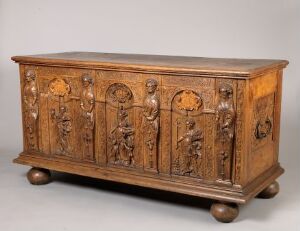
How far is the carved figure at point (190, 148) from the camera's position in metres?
4.22

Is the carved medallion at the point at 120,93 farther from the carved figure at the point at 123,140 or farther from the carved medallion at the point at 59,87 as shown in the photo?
the carved medallion at the point at 59,87

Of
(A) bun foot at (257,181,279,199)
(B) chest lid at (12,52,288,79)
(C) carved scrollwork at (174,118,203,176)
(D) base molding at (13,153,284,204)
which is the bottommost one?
(A) bun foot at (257,181,279,199)

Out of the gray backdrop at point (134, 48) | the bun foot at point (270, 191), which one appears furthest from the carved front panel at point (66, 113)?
the bun foot at point (270, 191)

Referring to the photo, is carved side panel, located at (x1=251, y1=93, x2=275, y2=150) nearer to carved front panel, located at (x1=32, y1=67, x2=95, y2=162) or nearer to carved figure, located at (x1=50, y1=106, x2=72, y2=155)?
→ carved front panel, located at (x1=32, y1=67, x2=95, y2=162)

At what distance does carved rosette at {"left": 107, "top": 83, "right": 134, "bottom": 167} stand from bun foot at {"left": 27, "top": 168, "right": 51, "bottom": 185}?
0.61m

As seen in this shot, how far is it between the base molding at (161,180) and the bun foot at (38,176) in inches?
2.1

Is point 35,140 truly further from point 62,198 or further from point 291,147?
point 291,147

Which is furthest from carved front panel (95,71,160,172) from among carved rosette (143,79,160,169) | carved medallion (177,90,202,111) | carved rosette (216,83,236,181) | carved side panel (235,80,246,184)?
carved side panel (235,80,246,184)

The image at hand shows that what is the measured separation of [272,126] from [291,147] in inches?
44.0

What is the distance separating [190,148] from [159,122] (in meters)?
0.25

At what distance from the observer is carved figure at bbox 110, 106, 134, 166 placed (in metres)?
4.45

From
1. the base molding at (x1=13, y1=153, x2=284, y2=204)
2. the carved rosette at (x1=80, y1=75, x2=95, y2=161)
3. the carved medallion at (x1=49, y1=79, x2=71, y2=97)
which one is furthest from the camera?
the carved medallion at (x1=49, y1=79, x2=71, y2=97)

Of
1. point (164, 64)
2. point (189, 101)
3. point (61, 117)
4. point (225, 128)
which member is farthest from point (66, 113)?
point (225, 128)

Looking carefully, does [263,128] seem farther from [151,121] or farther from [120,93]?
[120,93]
